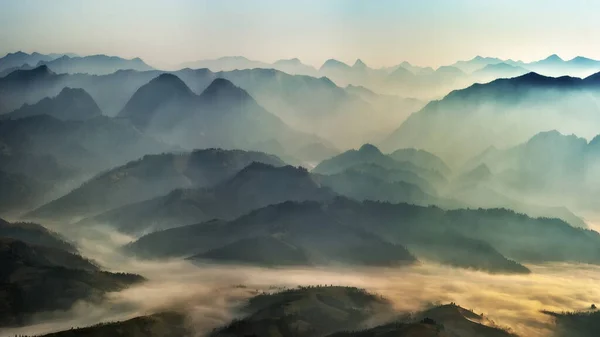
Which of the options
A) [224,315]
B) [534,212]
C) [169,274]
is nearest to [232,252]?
[169,274]

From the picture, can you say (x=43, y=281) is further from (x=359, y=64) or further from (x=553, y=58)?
(x=553, y=58)

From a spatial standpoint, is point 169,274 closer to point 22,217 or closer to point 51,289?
point 51,289

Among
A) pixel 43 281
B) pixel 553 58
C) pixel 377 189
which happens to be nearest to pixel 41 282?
pixel 43 281

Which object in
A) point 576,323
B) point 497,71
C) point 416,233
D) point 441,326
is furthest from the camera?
point 497,71

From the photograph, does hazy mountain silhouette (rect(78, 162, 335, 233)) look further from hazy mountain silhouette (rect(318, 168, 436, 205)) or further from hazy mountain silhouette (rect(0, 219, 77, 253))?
hazy mountain silhouette (rect(0, 219, 77, 253))

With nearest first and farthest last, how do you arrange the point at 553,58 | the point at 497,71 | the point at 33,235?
the point at 33,235 < the point at 553,58 < the point at 497,71

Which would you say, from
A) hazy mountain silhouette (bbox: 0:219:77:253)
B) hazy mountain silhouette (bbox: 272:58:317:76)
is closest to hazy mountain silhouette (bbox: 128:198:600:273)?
hazy mountain silhouette (bbox: 0:219:77:253)

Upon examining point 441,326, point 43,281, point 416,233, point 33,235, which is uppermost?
point 33,235

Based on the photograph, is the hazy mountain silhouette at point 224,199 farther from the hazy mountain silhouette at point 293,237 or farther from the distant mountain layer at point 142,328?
the distant mountain layer at point 142,328

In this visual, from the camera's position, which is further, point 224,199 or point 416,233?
point 224,199
